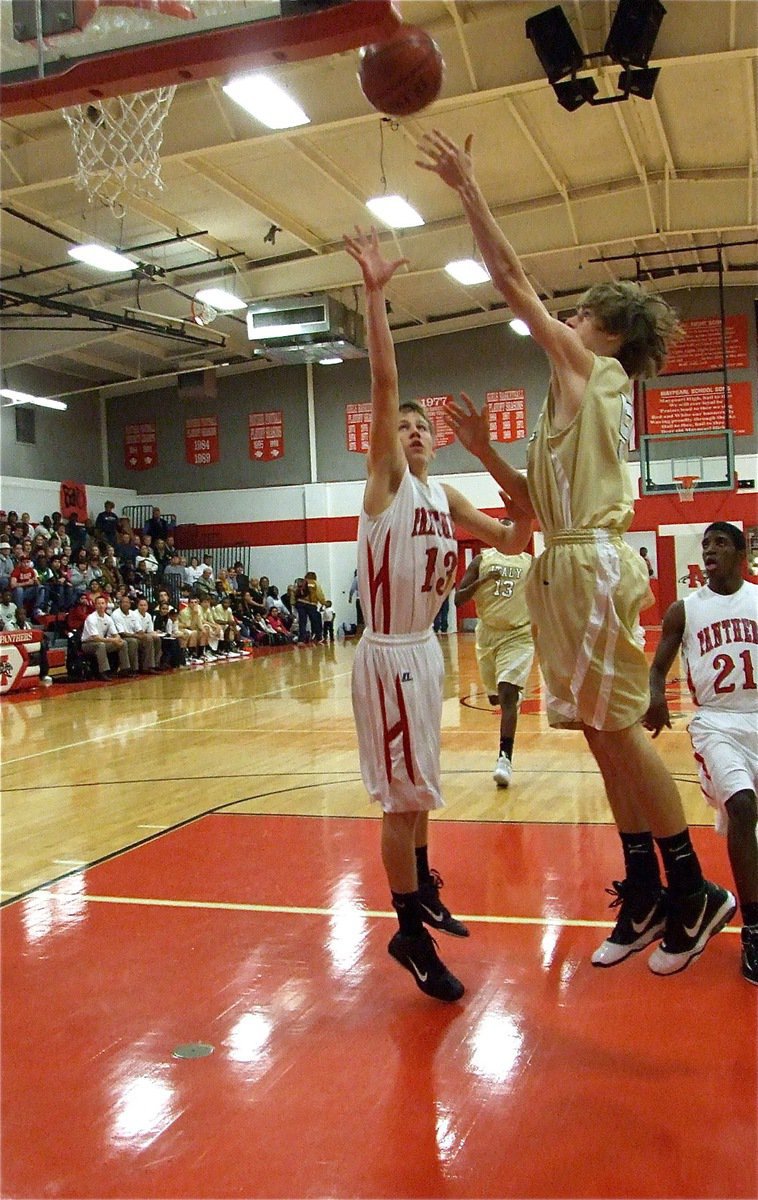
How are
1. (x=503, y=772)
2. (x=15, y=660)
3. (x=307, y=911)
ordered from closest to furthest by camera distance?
1. (x=307, y=911)
2. (x=503, y=772)
3. (x=15, y=660)

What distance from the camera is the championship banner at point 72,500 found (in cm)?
2311

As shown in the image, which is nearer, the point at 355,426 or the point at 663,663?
the point at 663,663

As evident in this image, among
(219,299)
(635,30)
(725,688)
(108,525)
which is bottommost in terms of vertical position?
(725,688)

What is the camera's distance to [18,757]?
8.55 metres

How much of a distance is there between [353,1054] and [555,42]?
9846 millimetres

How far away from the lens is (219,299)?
17453 millimetres

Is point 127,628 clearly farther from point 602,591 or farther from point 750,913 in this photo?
point 602,591

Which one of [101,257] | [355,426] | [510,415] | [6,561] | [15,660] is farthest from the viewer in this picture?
[355,426]

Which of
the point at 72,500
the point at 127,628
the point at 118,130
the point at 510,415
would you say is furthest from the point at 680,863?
the point at 72,500

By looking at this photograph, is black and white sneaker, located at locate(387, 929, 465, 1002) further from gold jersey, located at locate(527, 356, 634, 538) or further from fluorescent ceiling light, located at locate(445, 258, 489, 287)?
fluorescent ceiling light, located at locate(445, 258, 489, 287)

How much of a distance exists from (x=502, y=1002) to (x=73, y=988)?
143 cm

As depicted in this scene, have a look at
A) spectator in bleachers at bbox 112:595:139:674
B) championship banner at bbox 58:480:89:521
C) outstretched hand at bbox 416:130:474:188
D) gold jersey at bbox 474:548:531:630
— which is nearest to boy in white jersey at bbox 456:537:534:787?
gold jersey at bbox 474:548:531:630

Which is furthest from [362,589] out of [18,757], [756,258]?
[756,258]

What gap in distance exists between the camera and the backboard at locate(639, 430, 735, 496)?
18.7 m
